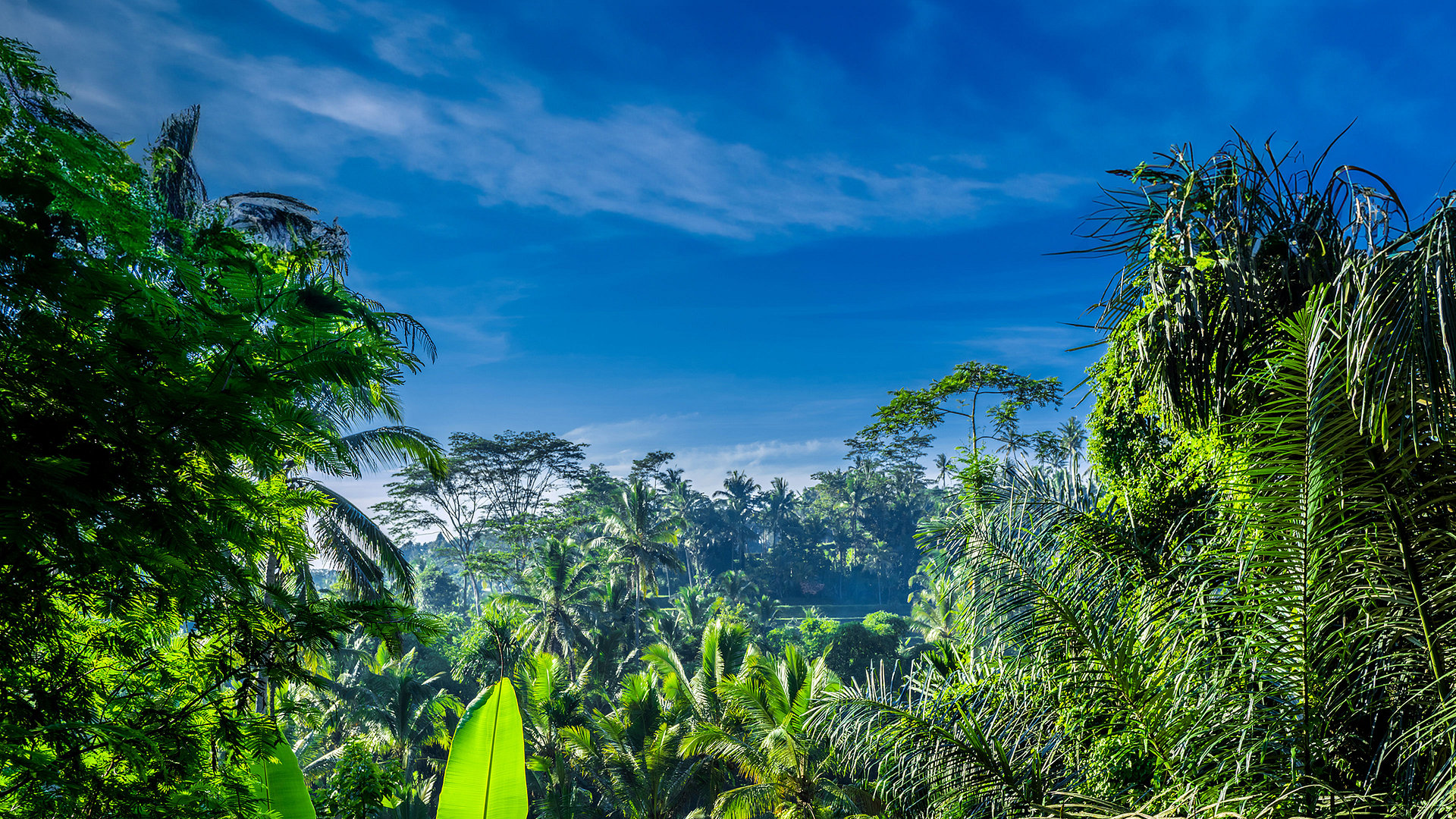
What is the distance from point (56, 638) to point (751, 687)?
9.88m

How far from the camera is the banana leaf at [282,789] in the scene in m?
3.83

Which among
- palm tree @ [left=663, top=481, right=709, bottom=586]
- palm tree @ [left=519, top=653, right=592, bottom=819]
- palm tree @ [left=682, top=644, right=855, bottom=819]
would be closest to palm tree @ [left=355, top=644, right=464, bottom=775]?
palm tree @ [left=519, top=653, right=592, bottom=819]

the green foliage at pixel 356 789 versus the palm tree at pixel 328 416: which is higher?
A: the palm tree at pixel 328 416

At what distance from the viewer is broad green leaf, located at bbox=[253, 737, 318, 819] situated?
3.83 metres

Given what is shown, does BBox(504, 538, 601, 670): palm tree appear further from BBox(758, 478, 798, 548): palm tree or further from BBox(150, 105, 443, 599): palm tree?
BBox(758, 478, 798, 548): palm tree

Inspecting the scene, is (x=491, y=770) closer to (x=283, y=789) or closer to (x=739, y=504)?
(x=283, y=789)

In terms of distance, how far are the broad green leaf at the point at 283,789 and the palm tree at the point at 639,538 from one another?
19.3 m

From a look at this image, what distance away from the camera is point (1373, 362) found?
108 inches

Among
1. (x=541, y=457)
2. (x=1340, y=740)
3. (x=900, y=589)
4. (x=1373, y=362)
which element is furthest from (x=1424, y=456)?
(x=900, y=589)

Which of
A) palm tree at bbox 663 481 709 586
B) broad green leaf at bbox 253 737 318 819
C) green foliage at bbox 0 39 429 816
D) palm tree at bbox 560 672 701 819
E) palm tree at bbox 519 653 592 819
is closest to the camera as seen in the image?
green foliage at bbox 0 39 429 816

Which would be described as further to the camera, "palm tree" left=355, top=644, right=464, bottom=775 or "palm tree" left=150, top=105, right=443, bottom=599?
"palm tree" left=355, top=644, right=464, bottom=775

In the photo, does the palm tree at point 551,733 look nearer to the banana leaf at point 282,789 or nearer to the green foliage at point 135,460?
the banana leaf at point 282,789

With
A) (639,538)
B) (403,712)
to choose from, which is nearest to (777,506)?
(639,538)

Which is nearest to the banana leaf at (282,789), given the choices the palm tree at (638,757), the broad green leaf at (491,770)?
the broad green leaf at (491,770)
